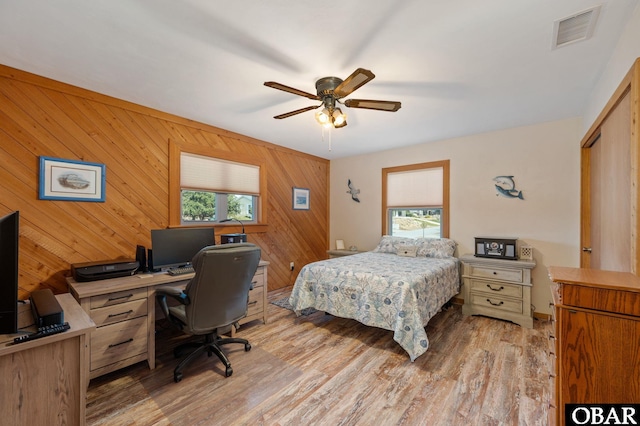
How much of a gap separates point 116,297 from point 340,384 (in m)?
1.93

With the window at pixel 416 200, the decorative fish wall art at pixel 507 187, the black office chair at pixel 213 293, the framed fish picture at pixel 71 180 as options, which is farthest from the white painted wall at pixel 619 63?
the framed fish picture at pixel 71 180

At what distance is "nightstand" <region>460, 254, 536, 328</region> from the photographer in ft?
10.3

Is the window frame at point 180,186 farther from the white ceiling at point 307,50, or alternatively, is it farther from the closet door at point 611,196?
the closet door at point 611,196

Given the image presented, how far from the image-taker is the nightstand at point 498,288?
313 centimetres

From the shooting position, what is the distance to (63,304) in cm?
173

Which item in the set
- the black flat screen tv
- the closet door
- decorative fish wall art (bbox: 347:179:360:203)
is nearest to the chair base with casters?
the black flat screen tv

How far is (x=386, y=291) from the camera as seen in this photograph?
103 inches

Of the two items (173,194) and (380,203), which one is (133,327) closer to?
(173,194)

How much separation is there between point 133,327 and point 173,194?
157 cm

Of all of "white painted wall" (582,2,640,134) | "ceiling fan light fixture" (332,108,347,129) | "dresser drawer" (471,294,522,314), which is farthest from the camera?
"dresser drawer" (471,294,522,314)

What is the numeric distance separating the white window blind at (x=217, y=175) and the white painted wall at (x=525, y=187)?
262 cm

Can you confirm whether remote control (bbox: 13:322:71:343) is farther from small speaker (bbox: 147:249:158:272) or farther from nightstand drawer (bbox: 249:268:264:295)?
nightstand drawer (bbox: 249:268:264:295)

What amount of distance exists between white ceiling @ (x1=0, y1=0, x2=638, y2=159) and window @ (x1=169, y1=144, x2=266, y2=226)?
684 mm

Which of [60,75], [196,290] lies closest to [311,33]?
[196,290]
